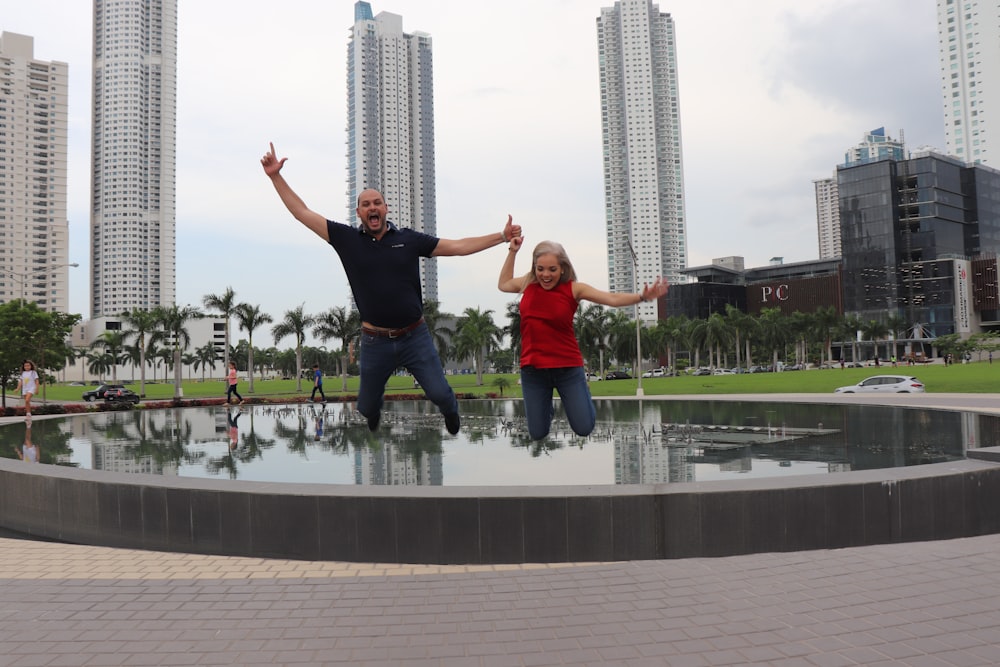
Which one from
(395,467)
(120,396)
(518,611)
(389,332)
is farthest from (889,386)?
(120,396)

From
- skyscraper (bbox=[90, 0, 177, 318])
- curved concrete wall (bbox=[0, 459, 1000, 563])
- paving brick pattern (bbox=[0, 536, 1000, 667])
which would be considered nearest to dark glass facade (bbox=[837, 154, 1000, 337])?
curved concrete wall (bbox=[0, 459, 1000, 563])

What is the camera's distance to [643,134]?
187 meters

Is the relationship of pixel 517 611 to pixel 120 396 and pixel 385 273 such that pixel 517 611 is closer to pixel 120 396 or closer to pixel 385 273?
pixel 385 273

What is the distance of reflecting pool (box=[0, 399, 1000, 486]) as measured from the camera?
11.0 m

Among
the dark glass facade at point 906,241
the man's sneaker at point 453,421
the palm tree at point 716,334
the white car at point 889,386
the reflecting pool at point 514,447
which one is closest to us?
the man's sneaker at point 453,421

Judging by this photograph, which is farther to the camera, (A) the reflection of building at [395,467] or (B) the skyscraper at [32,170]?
(B) the skyscraper at [32,170]

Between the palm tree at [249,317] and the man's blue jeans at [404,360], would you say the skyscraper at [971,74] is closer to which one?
the palm tree at [249,317]

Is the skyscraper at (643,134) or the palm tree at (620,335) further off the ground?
the skyscraper at (643,134)

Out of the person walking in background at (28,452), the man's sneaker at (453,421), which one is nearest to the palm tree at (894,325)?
the person walking in background at (28,452)

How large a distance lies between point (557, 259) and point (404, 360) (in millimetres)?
1426

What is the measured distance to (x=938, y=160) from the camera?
412ft

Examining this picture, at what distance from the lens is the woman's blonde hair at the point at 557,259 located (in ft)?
17.4

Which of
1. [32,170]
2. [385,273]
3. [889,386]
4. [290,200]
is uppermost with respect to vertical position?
[32,170]

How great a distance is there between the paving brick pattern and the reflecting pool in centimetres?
345
